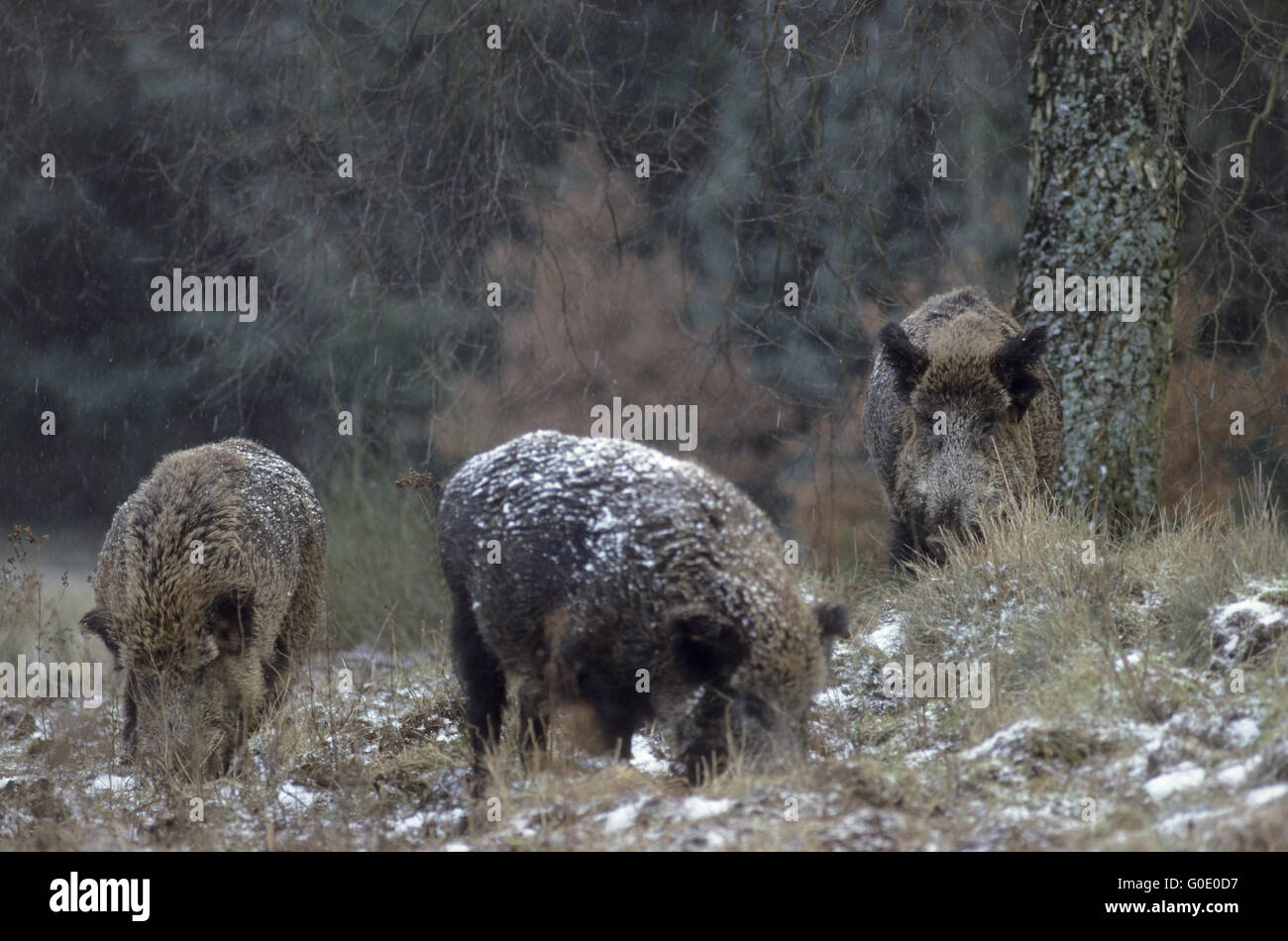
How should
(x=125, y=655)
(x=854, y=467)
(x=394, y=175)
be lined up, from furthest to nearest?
(x=854, y=467) < (x=394, y=175) < (x=125, y=655)

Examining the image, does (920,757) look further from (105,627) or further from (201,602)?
(105,627)

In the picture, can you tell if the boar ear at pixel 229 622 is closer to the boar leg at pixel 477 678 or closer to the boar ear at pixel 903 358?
the boar leg at pixel 477 678

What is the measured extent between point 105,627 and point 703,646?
3.89 metres

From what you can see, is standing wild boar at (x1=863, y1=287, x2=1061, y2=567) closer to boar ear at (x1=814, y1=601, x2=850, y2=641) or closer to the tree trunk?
the tree trunk

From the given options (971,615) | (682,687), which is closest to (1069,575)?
(971,615)

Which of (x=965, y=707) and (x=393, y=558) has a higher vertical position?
(x=393, y=558)

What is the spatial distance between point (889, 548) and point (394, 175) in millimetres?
4417

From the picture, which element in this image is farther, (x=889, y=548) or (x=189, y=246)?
(x=189, y=246)

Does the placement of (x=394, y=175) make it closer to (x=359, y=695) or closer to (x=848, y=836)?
(x=359, y=695)

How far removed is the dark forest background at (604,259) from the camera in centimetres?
1120

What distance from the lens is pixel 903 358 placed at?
8375 mm

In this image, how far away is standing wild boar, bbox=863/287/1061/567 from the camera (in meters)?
8.06

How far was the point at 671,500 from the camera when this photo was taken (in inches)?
219

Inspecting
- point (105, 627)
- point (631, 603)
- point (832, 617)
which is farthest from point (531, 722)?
point (105, 627)
